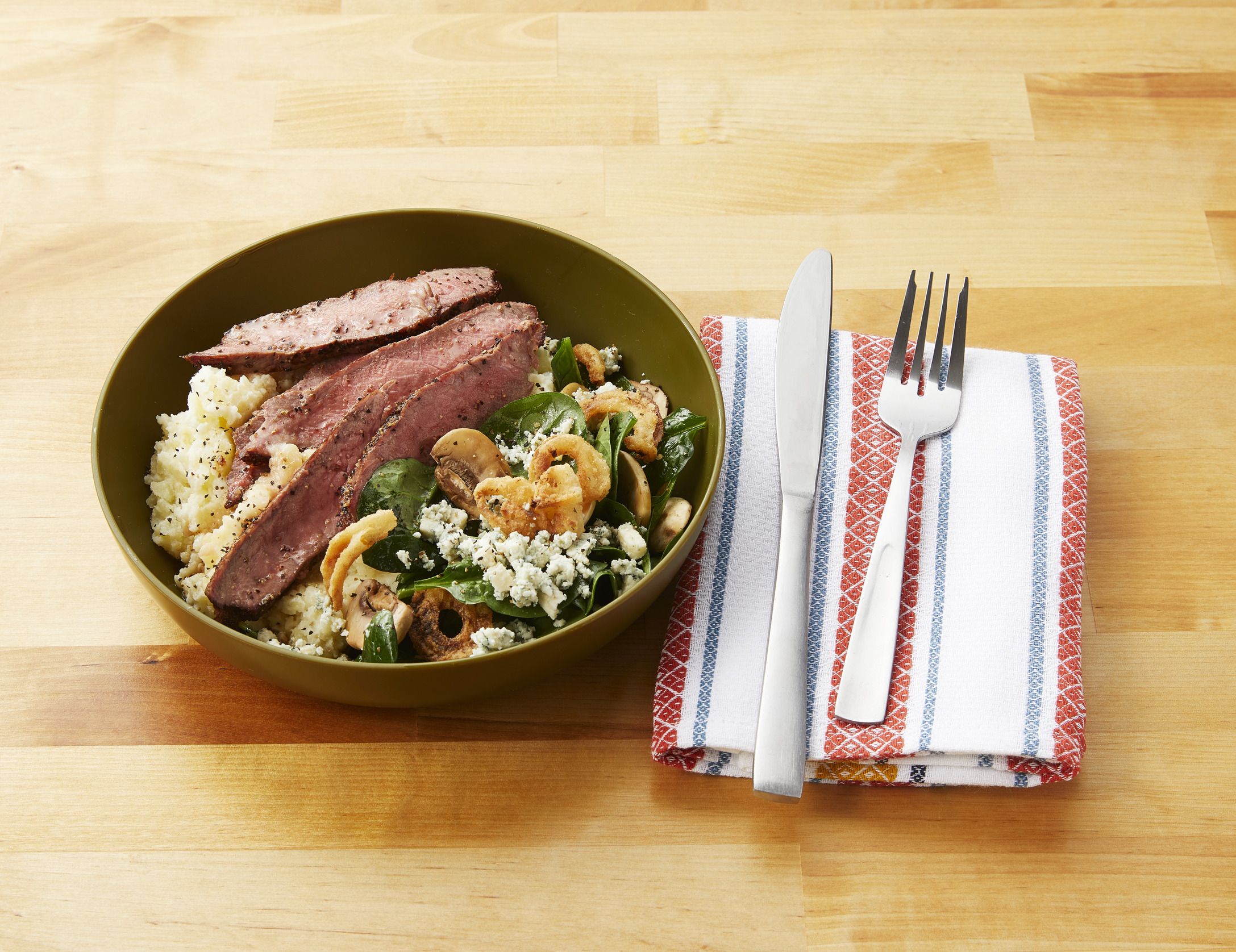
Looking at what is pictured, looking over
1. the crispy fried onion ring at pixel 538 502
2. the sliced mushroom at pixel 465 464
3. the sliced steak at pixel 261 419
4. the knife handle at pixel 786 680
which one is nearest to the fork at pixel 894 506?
the knife handle at pixel 786 680

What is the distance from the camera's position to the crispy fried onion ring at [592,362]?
7.15 feet

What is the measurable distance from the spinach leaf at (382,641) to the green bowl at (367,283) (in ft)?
0.17

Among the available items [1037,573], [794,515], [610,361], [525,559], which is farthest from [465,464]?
[1037,573]

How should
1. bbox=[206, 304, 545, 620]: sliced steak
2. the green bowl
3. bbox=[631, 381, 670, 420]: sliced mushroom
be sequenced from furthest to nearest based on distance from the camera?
1. bbox=[631, 381, 670, 420]: sliced mushroom
2. bbox=[206, 304, 545, 620]: sliced steak
3. the green bowl

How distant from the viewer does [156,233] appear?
8.59 feet

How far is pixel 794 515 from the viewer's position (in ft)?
6.53

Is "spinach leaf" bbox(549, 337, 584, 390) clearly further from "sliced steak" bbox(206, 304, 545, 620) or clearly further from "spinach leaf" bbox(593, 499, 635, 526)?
"spinach leaf" bbox(593, 499, 635, 526)

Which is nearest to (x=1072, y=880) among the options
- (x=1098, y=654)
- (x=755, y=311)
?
(x=1098, y=654)

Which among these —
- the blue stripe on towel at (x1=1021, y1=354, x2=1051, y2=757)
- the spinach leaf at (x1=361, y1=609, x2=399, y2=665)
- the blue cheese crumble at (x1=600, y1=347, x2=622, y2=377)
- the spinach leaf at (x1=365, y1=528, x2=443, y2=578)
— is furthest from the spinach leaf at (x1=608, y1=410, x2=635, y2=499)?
the blue stripe on towel at (x1=1021, y1=354, x2=1051, y2=757)

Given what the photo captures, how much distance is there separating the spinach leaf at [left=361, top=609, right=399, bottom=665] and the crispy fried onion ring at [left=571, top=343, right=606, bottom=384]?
2.30ft

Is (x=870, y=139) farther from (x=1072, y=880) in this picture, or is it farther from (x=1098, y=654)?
(x=1072, y=880)

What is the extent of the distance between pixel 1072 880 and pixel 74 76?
3.11m

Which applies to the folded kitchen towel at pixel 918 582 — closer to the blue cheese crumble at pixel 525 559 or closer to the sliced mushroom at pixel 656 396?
the sliced mushroom at pixel 656 396

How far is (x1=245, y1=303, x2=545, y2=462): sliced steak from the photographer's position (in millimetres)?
2000
